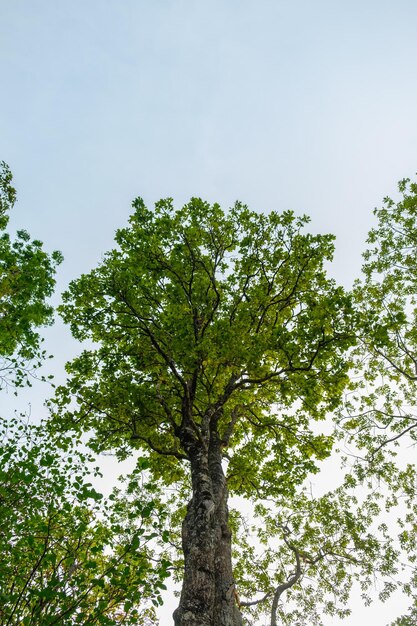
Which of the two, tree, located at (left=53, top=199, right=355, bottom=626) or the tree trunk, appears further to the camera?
tree, located at (left=53, top=199, right=355, bottom=626)

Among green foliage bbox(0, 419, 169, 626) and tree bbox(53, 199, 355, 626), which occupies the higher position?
tree bbox(53, 199, 355, 626)

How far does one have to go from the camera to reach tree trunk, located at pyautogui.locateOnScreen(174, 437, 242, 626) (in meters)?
7.02

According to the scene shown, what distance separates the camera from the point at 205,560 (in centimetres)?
775

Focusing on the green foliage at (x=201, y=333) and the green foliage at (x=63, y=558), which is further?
the green foliage at (x=201, y=333)

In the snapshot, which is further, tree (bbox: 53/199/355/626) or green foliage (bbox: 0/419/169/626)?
tree (bbox: 53/199/355/626)

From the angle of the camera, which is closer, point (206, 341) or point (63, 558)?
point (63, 558)

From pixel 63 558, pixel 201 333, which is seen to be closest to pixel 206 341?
pixel 201 333

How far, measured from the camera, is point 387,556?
16.6 m

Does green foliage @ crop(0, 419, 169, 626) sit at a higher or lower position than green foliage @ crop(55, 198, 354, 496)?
lower

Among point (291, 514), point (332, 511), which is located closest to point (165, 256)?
point (291, 514)

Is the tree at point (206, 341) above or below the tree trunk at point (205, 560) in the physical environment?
above

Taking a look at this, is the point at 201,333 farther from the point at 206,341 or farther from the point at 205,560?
the point at 205,560

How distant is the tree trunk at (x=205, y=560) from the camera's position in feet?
23.0

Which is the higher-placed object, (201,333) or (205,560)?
(201,333)
